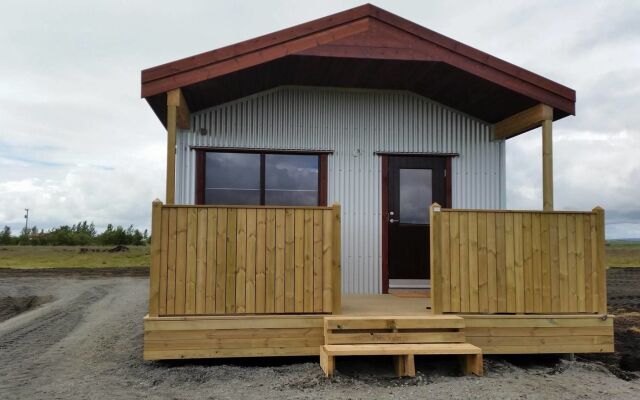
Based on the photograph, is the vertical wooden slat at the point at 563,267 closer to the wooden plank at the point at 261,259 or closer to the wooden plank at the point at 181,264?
the wooden plank at the point at 261,259

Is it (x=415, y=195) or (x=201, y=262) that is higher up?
(x=415, y=195)

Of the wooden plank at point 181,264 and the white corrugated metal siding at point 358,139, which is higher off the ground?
the white corrugated metal siding at point 358,139

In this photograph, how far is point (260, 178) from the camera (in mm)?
7352

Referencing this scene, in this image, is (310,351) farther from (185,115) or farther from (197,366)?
(185,115)

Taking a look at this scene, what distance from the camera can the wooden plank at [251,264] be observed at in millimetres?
5477

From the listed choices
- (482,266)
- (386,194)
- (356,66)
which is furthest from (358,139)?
(482,266)

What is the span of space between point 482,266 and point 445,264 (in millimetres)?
419

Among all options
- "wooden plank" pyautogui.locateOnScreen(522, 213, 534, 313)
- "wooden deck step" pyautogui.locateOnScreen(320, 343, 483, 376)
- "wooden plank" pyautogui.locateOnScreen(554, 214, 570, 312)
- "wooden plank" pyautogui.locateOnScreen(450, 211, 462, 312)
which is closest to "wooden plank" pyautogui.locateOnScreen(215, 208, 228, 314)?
"wooden deck step" pyautogui.locateOnScreen(320, 343, 483, 376)

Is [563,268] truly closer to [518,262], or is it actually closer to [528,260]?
[528,260]

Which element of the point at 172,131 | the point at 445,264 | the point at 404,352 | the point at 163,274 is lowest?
the point at 404,352

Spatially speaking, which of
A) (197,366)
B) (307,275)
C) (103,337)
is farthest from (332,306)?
(103,337)

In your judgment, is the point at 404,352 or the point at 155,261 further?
the point at 155,261

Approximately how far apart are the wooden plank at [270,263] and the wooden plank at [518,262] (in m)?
2.58

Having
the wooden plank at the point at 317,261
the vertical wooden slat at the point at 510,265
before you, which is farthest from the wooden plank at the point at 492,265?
the wooden plank at the point at 317,261
